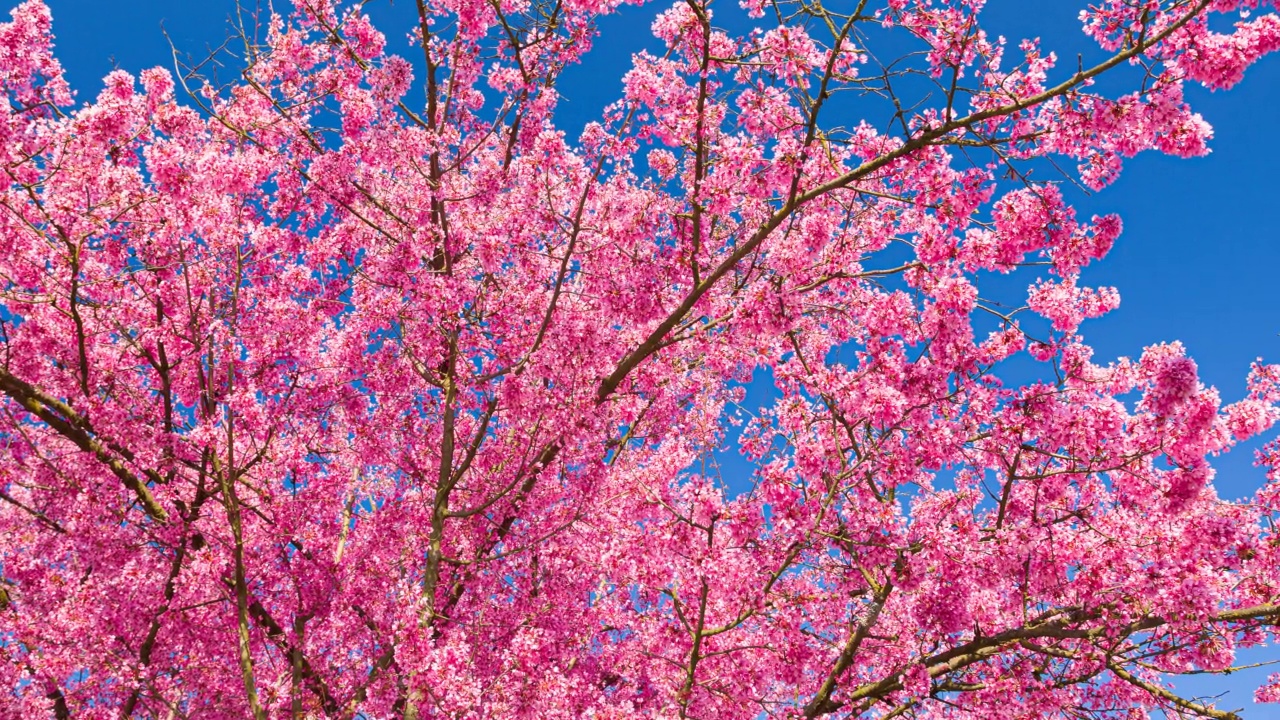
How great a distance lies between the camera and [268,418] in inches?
451

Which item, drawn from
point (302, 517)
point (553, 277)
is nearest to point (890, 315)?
point (553, 277)

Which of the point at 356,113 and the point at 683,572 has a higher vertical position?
the point at 356,113

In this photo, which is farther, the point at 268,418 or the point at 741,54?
the point at 268,418

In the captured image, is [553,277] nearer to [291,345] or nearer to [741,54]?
[291,345]

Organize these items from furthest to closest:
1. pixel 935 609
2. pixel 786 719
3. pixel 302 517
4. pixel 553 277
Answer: pixel 553 277 < pixel 302 517 < pixel 786 719 < pixel 935 609

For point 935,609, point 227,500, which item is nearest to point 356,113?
point 227,500

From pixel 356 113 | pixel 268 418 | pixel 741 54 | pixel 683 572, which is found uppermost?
pixel 356 113

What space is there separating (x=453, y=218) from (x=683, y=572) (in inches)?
238

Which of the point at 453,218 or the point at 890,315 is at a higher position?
the point at 453,218

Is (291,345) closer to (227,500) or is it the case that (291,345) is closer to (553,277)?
(227,500)

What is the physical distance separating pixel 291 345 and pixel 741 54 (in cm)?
775

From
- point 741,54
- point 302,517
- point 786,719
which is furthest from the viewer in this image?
point 302,517

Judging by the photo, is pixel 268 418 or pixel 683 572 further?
pixel 268 418

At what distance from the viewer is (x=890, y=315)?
33.5 feet
